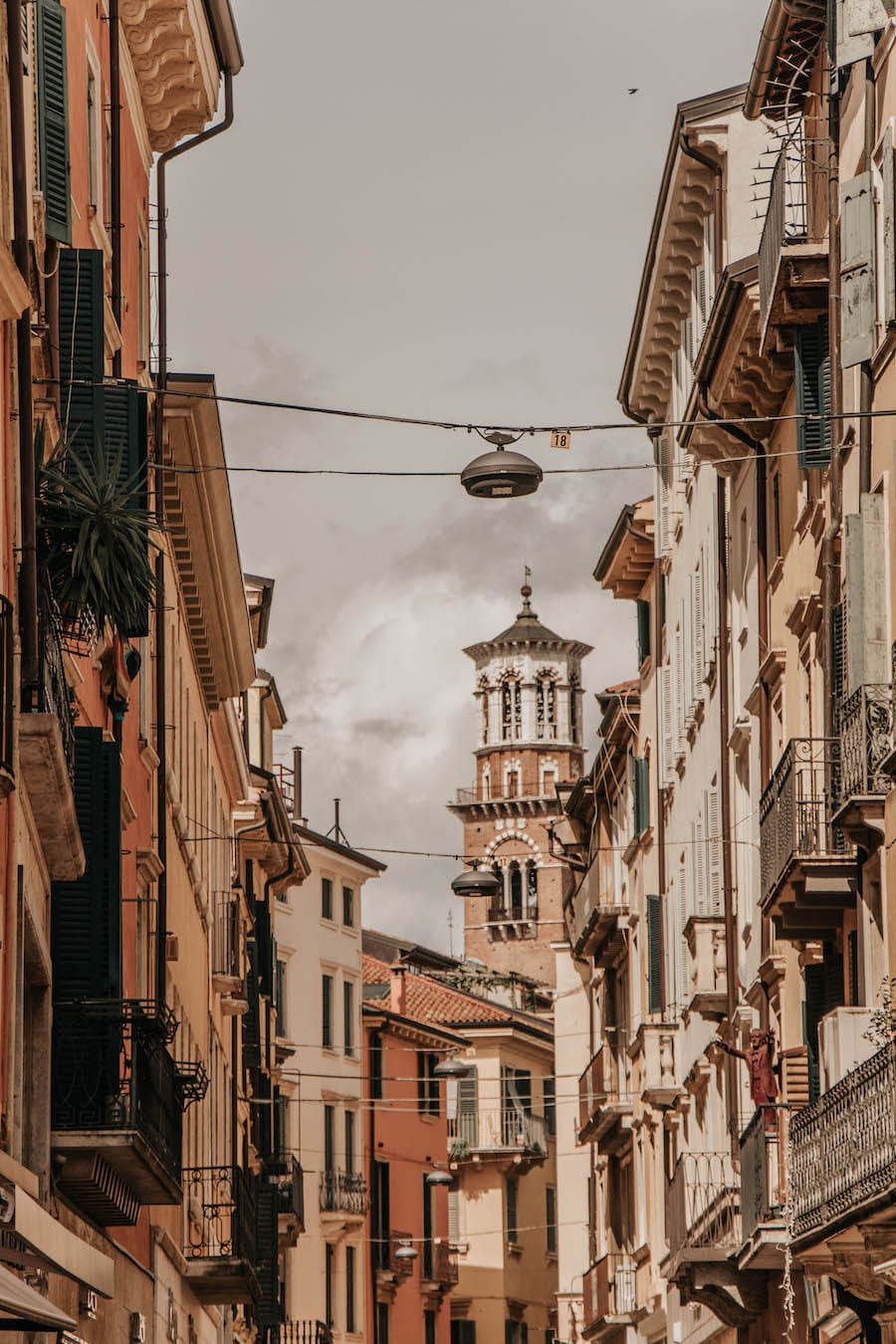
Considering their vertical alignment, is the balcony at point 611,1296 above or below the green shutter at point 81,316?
below

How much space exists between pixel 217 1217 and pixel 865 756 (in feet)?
54.3

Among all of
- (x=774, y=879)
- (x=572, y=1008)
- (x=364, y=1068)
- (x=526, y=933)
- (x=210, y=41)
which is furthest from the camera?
(x=526, y=933)

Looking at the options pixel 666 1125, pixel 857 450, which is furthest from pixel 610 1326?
pixel 857 450

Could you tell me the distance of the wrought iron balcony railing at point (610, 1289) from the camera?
47.7 m

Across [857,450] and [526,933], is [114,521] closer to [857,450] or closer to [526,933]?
[857,450]

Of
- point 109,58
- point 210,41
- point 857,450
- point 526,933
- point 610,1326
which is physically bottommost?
point 610,1326

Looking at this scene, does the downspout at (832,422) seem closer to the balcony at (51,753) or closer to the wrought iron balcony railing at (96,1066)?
the wrought iron balcony railing at (96,1066)

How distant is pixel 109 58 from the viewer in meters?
25.0

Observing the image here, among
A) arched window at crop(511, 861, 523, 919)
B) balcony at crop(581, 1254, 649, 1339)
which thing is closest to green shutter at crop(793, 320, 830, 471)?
balcony at crop(581, 1254, 649, 1339)

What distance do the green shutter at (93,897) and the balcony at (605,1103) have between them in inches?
1154

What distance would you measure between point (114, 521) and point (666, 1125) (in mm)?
26550

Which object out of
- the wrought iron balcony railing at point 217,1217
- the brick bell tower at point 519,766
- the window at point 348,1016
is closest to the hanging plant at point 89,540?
the wrought iron balcony railing at point 217,1217

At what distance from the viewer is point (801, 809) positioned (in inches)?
948

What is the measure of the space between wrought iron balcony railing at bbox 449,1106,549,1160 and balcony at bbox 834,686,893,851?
6994 cm
